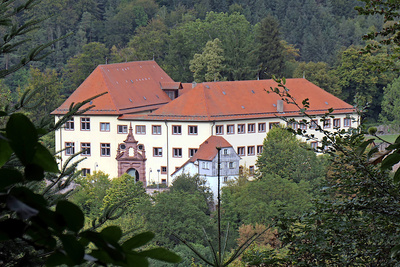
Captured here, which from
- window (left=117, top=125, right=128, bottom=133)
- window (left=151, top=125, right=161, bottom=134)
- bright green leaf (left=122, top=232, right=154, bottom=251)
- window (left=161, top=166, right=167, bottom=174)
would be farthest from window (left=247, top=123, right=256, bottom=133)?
bright green leaf (left=122, top=232, right=154, bottom=251)

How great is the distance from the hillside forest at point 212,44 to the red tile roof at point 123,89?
3.06 m

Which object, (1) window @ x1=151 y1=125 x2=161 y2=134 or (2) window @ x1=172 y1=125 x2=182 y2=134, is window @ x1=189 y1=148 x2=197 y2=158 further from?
(1) window @ x1=151 y1=125 x2=161 y2=134

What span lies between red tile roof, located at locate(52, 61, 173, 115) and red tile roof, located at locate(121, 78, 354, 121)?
199 cm

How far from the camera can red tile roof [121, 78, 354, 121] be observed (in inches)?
2032

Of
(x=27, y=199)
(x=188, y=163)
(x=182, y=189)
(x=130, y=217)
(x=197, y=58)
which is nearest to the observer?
(x=27, y=199)

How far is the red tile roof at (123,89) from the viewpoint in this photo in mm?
53500

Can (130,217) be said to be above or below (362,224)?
below

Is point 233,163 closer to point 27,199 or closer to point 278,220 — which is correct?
point 278,220

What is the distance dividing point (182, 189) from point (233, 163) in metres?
4.27

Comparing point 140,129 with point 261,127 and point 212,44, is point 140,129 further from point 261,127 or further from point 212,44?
point 212,44

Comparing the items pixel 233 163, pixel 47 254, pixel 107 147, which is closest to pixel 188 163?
pixel 233 163

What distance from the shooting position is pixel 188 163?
49406 millimetres

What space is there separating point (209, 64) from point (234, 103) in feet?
40.7

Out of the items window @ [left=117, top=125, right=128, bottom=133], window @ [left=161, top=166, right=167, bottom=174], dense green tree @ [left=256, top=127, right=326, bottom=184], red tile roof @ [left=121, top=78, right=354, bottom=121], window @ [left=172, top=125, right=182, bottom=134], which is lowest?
window @ [left=161, top=166, right=167, bottom=174]
